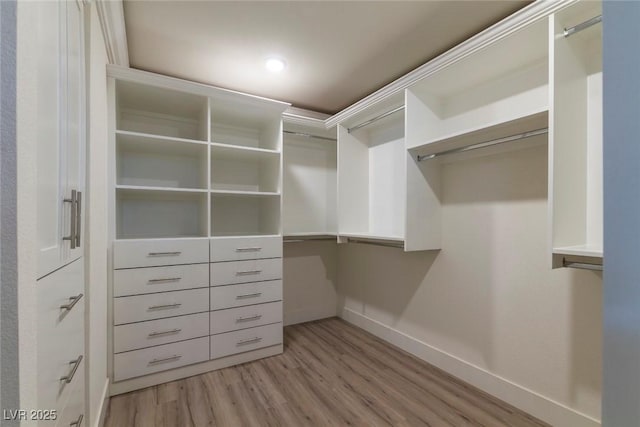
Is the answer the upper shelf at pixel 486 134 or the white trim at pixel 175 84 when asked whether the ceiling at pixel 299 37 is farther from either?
the upper shelf at pixel 486 134

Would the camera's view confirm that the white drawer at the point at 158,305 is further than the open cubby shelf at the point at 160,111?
No

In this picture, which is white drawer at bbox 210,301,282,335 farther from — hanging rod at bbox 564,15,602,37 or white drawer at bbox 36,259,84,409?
hanging rod at bbox 564,15,602,37

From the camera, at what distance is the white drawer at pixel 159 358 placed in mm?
1938

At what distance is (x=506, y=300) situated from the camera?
1.88m

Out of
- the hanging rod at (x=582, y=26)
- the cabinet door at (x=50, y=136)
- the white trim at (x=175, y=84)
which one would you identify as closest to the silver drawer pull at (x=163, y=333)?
the cabinet door at (x=50, y=136)

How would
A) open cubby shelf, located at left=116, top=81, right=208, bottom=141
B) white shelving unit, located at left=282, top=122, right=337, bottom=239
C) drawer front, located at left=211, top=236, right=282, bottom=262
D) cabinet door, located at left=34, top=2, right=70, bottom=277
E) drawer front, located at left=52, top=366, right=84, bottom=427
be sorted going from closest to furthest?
cabinet door, located at left=34, top=2, right=70, bottom=277 → drawer front, located at left=52, top=366, right=84, bottom=427 → open cubby shelf, located at left=116, top=81, right=208, bottom=141 → drawer front, located at left=211, top=236, right=282, bottom=262 → white shelving unit, located at left=282, top=122, right=337, bottom=239

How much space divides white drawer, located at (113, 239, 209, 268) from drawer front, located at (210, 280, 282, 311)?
301 millimetres

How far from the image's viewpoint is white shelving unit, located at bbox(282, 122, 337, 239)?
10.3 feet

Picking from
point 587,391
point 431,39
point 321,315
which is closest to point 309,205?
point 321,315

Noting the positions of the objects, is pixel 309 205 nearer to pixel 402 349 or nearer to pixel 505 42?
pixel 402 349

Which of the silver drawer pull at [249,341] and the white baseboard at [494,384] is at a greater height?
the silver drawer pull at [249,341]

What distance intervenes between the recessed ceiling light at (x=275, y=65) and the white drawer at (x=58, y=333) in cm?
187

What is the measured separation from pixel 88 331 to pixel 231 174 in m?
1.78

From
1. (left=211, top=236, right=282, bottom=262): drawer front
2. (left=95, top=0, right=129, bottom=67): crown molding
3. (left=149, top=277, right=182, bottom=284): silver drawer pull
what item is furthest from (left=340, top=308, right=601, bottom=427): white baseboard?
(left=95, top=0, right=129, bottom=67): crown molding
